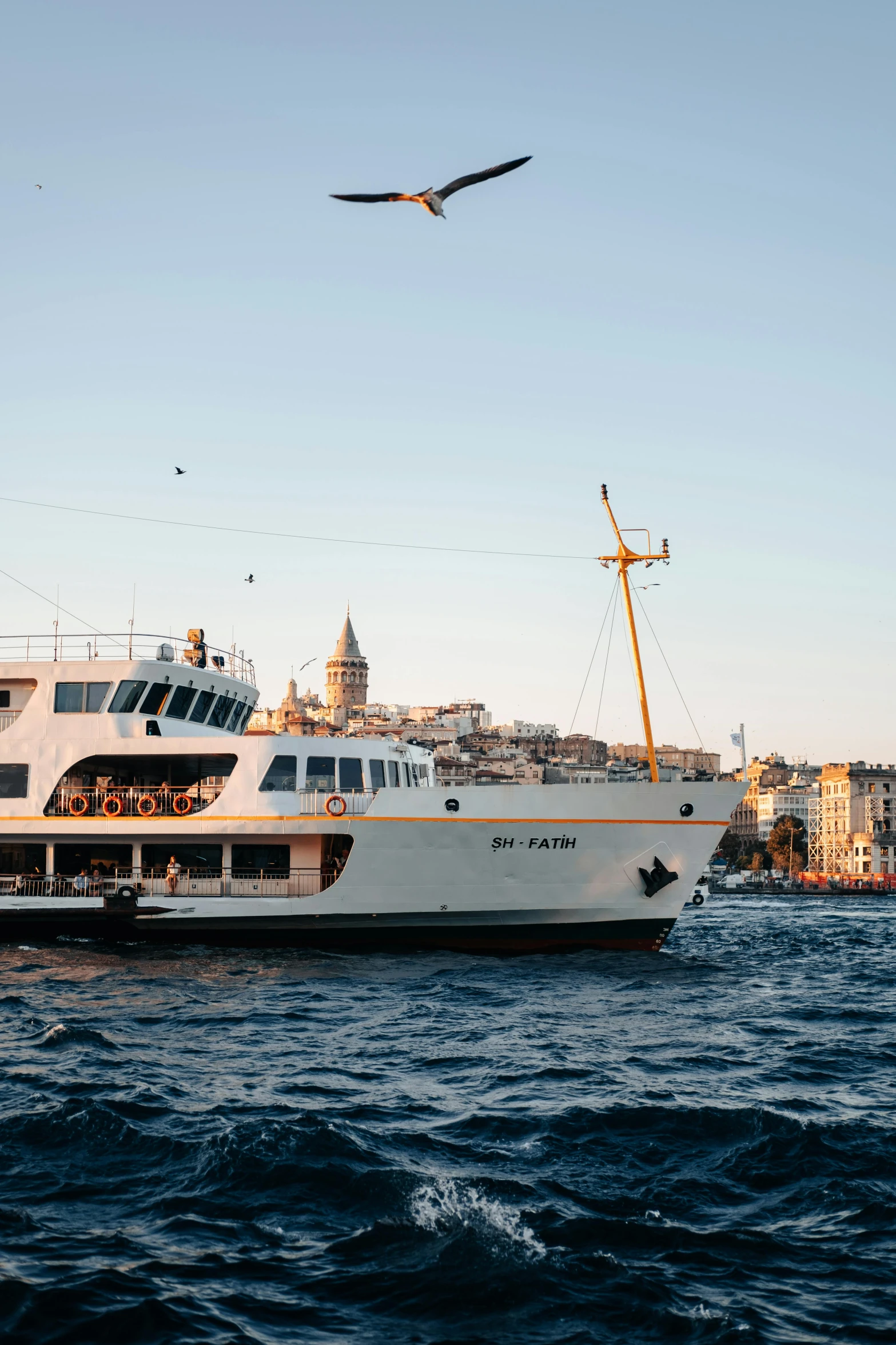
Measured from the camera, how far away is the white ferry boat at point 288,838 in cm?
2358

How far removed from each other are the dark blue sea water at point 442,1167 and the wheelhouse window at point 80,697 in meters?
8.15

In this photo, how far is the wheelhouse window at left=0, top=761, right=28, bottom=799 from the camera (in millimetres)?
25750

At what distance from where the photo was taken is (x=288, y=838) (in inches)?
983

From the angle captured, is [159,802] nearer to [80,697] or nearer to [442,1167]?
[80,697]

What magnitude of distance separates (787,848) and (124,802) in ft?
438

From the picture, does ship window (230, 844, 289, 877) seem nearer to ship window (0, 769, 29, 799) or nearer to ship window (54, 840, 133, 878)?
ship window (54, 840, 133, 878)

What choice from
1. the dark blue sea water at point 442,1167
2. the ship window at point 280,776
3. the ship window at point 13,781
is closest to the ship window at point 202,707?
the ship window at point 280,776

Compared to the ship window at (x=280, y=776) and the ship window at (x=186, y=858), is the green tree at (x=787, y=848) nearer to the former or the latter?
the ship window at (x=186, y=858)

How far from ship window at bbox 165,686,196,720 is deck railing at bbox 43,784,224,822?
1.74m

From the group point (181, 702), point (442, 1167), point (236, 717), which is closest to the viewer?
point (442, 1167)

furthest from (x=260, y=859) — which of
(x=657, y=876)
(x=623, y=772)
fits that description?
(x=623, y=772)

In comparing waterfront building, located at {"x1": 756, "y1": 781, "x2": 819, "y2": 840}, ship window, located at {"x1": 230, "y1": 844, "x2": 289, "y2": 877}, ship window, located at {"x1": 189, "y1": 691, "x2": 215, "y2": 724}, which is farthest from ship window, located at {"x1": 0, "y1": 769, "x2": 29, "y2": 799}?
waterfront building, located at {"x1": 756, "y1": 781, "x2": 819, "y2": 840}

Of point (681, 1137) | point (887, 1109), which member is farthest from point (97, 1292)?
point (887, 1109)

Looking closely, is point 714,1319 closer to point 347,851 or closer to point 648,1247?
point 648,1247
